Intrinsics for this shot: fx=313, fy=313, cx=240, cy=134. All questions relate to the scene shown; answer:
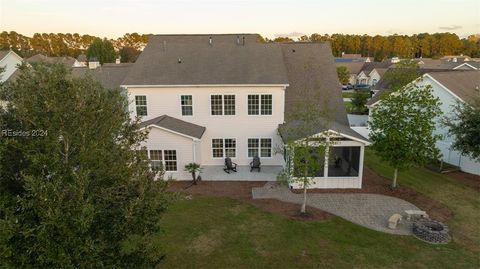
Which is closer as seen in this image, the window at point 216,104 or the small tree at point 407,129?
the small tree at point 407,129

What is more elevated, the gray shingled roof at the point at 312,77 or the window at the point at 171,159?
the gray shingled roof at the point at 312,77

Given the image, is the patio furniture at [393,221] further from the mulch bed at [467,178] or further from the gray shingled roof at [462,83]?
the gray shingled roof at [462,83]

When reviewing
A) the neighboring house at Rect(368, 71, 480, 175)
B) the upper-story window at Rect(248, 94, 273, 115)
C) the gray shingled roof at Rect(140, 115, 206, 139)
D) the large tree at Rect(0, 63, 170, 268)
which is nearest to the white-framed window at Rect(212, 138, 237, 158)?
the gray shingled roof at Rect(140, 115, 206, 139)

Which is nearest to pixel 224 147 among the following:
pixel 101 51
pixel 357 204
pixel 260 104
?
pixel 260 104

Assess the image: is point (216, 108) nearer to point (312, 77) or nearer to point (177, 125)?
point (177, 125)

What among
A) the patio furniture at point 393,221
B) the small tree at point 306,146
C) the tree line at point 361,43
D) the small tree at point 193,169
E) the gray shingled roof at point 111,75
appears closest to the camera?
the patio furniture at point 393,221

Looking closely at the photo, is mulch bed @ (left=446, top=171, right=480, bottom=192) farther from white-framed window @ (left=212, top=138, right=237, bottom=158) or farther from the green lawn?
white-framed window @ (left=212, top=138, right=237, bottom=158)

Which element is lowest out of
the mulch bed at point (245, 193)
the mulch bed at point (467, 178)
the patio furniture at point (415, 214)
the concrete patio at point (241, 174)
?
the mulch bed at point (467, 178)

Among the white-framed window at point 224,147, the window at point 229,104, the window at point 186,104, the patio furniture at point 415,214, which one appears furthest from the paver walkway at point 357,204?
the window at point 186,104
